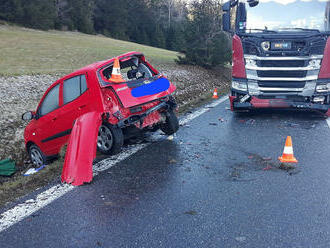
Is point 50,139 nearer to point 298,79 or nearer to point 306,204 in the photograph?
point 306,204

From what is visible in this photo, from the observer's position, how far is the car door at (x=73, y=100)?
634cm

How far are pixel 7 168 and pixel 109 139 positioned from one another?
86.9 inches

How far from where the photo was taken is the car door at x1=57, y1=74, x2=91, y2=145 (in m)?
6.34

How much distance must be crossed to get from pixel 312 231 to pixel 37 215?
285 centimetres

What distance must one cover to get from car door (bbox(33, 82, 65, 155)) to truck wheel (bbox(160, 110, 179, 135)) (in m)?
2.02

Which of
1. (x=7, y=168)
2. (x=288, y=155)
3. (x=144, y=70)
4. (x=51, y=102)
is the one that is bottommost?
(x=7, y=168)

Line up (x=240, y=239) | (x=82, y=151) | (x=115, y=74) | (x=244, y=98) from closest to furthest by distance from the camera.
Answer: (x=240, y=239), (x=82, y=151), (x=115, y=74), (x=244, y=98)

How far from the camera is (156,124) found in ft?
24.3

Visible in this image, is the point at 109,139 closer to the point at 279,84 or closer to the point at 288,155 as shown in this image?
the point at 288,155

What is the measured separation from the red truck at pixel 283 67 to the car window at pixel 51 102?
4697 mm

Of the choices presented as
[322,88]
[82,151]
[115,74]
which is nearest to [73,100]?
[115,74]

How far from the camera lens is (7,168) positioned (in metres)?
7.07

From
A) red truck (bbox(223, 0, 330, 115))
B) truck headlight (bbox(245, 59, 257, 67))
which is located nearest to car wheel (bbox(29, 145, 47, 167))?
red truck (bbox(223, 0, 330, 115))

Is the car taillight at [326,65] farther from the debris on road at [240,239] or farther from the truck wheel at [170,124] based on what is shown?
the debris on road at [240,239]
